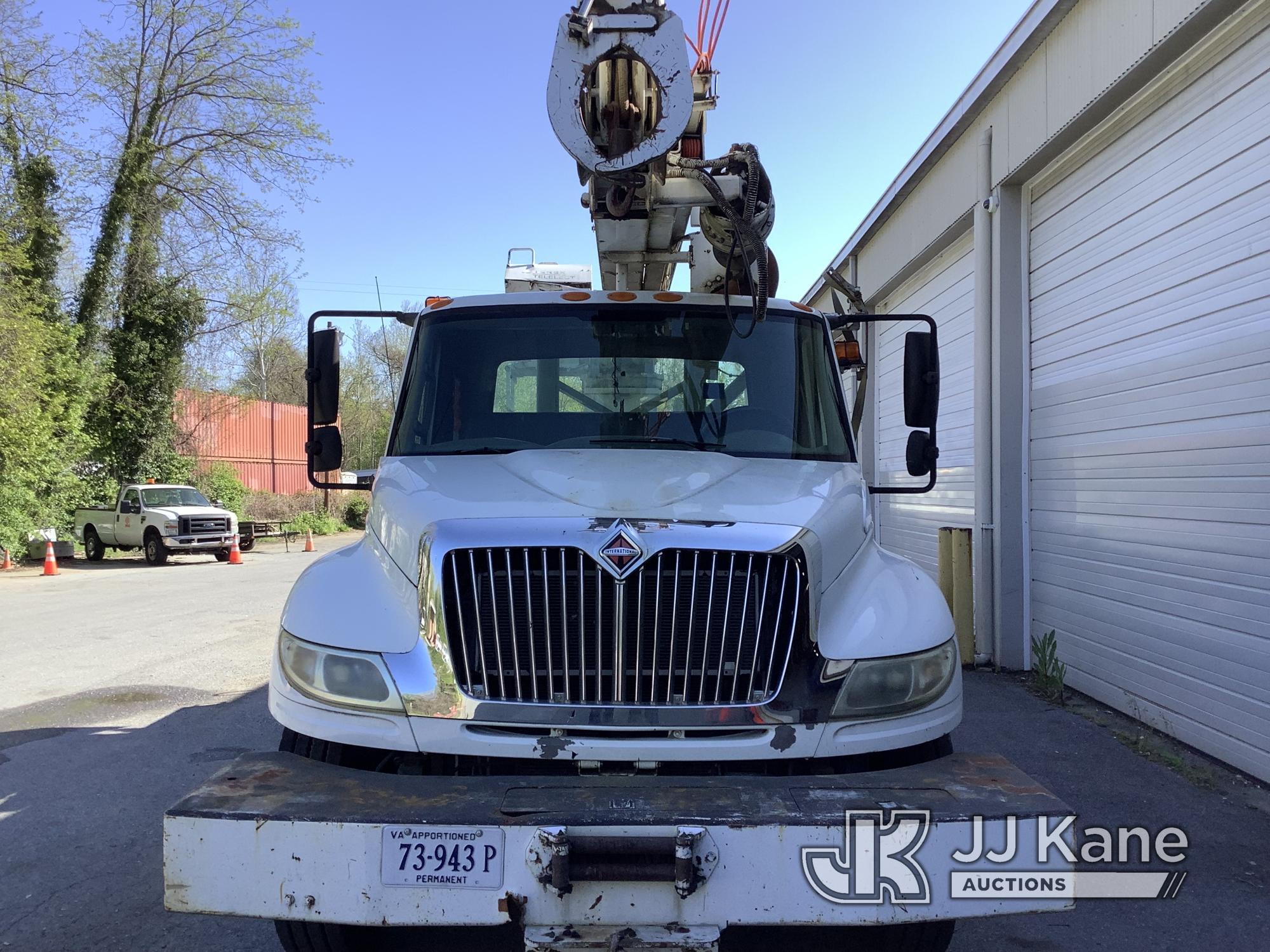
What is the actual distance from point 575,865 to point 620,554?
0.87 m

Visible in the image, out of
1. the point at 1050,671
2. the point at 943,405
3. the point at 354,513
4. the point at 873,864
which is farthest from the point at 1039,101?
the point at 354,513

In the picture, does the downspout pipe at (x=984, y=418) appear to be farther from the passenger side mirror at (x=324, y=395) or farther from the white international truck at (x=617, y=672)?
the passenger side mirror at (x=324, y=395)

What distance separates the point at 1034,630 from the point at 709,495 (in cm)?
553

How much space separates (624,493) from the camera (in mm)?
2914

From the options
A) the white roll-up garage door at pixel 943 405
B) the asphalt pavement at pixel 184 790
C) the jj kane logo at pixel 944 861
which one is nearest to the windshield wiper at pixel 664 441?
the jj kane logo at pixel 944 861

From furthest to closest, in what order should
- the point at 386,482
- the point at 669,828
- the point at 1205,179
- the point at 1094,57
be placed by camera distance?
the point at 1094,57 < the point at 1205,179 < the point at 386,482 < the point at 669,828

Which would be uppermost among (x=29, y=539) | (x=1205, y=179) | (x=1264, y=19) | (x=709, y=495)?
(x=1264, y=19)

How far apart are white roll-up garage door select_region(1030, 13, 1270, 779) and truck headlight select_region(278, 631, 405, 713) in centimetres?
464

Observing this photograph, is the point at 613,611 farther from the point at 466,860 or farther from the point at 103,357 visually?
the point at 103,357

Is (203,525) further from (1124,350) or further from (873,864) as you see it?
(873,864)

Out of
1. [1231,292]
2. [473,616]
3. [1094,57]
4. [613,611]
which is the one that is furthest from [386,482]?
[1094,57]

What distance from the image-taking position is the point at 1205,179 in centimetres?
530

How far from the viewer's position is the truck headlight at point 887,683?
2684mm

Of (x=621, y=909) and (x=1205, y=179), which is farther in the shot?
(x=1205, y=179)
